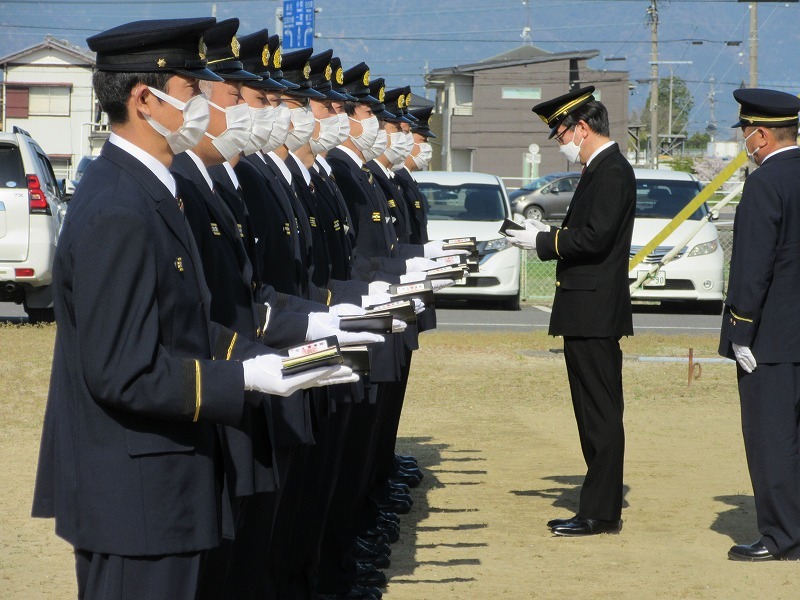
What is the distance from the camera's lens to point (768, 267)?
21.3 ft

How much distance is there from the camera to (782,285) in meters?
6.58

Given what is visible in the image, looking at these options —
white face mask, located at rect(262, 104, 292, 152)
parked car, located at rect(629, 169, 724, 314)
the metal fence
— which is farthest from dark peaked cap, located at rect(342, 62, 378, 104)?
the metal fence

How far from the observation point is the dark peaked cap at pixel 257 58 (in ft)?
16.5

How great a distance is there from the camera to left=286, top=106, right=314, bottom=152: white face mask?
18.6 ft

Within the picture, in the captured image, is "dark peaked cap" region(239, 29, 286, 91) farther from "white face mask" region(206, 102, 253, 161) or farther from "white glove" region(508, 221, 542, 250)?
"white glove" region(508, 221, 542, 250)

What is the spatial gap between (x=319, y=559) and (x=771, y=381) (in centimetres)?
248

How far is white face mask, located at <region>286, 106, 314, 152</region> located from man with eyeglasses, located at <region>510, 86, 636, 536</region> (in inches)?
77.6

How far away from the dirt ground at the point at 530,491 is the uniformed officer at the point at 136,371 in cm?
268

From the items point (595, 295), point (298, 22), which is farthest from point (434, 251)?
point (298, 22)

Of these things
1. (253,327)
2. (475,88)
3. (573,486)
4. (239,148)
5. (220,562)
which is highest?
(475,88)

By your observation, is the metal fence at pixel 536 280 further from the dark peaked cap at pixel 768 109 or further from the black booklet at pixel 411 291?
the black booklet at pixel 411 291

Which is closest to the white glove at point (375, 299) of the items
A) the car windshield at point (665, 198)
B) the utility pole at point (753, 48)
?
the car windshield at point (665, 198)

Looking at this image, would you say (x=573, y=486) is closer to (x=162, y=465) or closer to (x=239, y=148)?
(x=239, y=148)

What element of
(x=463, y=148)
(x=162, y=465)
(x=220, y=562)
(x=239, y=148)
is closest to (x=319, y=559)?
(x=220, y=562)
